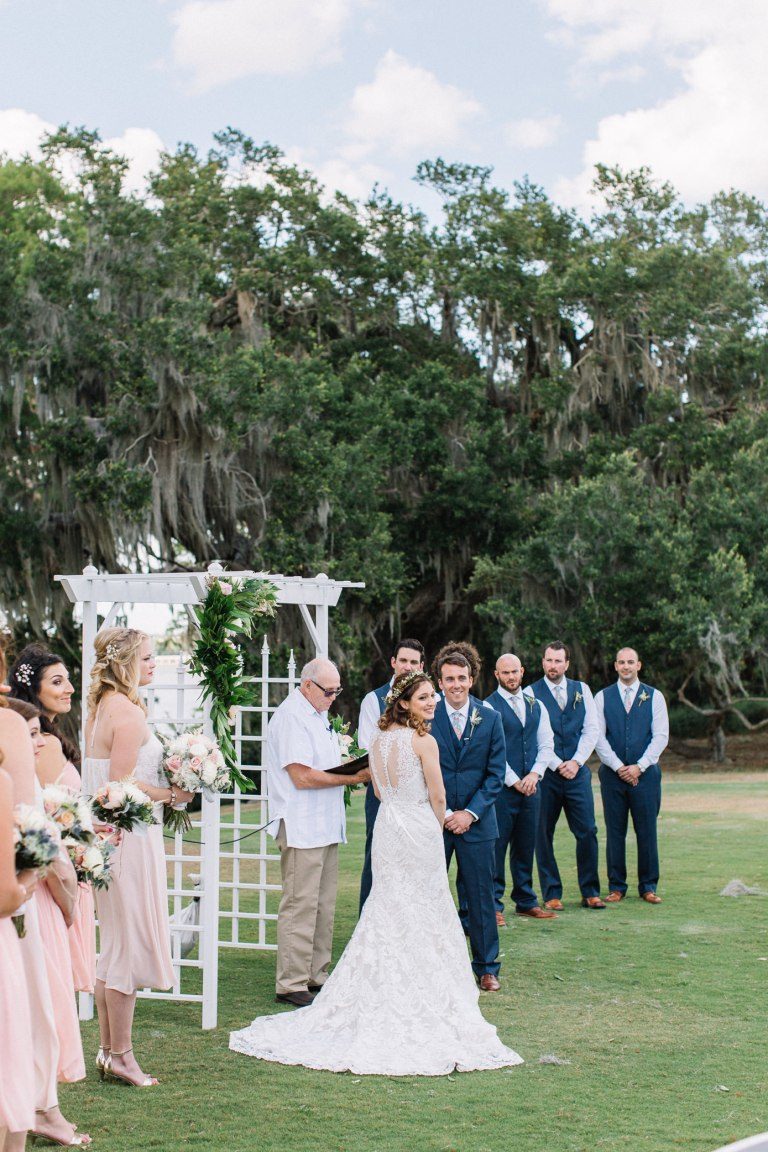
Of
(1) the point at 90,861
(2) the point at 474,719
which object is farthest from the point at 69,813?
(2) the point at 474,719

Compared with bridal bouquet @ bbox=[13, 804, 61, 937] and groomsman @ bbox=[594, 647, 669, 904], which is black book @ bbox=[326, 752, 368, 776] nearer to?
bridal bouquet @ bbox=[13, 804, 61, 937]

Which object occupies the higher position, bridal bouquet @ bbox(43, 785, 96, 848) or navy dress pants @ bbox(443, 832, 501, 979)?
bridal bouquet @ bbox(43, 785, 96, 848)

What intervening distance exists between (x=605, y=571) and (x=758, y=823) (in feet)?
25.8

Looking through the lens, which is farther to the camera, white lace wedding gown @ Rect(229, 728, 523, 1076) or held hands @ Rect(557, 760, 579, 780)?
held hands @ Rect(557, 760, 579, 780)

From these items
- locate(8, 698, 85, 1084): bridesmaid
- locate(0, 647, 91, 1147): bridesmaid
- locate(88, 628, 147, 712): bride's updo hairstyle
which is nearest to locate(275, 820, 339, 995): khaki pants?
locate(88, 628, 147, 712): bride's updo hairstyle

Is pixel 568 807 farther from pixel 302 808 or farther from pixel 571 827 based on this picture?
pixel 302 808

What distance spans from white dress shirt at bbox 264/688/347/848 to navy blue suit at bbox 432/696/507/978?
2.05 feet

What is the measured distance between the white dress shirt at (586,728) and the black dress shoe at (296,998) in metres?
3.06

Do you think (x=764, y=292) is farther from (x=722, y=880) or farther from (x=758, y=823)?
(x=722, y=880)

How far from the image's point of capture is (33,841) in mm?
3342

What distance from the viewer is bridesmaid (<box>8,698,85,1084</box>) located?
13.6 feet

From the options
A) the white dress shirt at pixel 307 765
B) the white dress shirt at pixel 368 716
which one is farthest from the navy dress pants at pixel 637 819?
the white dress shirt at pixel 307 765

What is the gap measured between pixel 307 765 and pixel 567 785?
10.3 feet

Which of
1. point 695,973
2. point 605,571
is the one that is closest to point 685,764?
point 605,571
